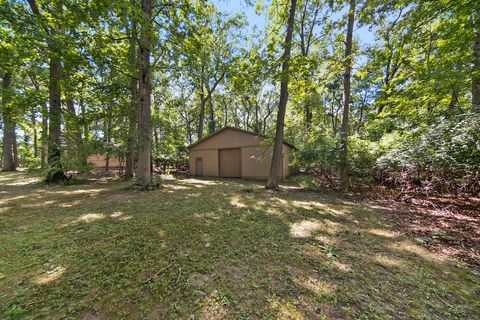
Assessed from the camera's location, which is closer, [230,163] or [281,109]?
[281,109]

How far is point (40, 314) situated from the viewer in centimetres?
158

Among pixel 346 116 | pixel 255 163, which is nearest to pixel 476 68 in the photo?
pixel 346 116

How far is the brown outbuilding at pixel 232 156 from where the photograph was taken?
11219mm

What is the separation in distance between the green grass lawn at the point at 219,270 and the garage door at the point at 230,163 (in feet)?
26.4

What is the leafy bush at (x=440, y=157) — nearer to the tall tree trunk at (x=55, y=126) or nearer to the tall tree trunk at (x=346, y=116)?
the tall tree trunk at (x=346, y=116)

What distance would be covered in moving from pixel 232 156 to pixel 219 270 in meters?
10.2

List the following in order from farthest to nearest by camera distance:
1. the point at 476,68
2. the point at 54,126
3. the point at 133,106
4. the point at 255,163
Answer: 1. the point at 255,163
2. the point at 133,106
3. the point at 54,126
4. the point at 476,68

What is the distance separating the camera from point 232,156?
12.3 metres

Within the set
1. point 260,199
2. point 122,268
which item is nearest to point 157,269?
point 122,268

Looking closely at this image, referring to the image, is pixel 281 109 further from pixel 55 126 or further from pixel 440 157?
Answer: pixel 55 126

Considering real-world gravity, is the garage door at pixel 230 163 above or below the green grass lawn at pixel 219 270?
above

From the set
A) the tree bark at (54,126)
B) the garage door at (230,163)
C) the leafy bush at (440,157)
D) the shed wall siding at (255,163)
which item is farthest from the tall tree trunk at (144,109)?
the leafy bush at (440,157)

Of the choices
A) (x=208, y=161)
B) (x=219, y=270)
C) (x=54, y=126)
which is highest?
(x=54, y=126)

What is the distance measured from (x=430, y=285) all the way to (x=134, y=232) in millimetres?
4099
